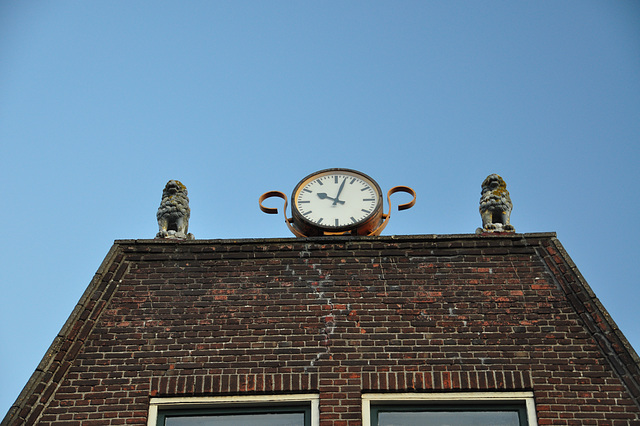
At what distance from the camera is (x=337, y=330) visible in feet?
41.2

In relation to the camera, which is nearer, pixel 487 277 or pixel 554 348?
pixel 554 348

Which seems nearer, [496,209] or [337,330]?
[337,330]

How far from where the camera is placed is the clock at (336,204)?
14.5 meters

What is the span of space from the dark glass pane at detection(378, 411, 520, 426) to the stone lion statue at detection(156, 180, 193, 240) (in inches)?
168

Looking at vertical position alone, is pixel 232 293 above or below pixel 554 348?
above

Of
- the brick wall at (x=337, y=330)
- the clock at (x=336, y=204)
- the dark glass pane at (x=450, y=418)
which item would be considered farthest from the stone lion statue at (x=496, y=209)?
the dark glass pane at (x=450, y=418)

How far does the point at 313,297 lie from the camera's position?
13008 mm

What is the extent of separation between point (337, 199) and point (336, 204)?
0.46 feet

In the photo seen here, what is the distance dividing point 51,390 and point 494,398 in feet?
17.4

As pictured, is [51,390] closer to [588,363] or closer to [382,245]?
[382,245]

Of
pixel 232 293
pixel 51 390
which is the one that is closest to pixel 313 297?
pixel 232 293

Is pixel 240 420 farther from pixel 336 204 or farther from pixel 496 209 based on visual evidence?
pixel 496 209

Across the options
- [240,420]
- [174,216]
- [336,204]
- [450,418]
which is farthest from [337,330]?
[174,216]

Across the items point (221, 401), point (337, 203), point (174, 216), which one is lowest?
point (221, 401)
